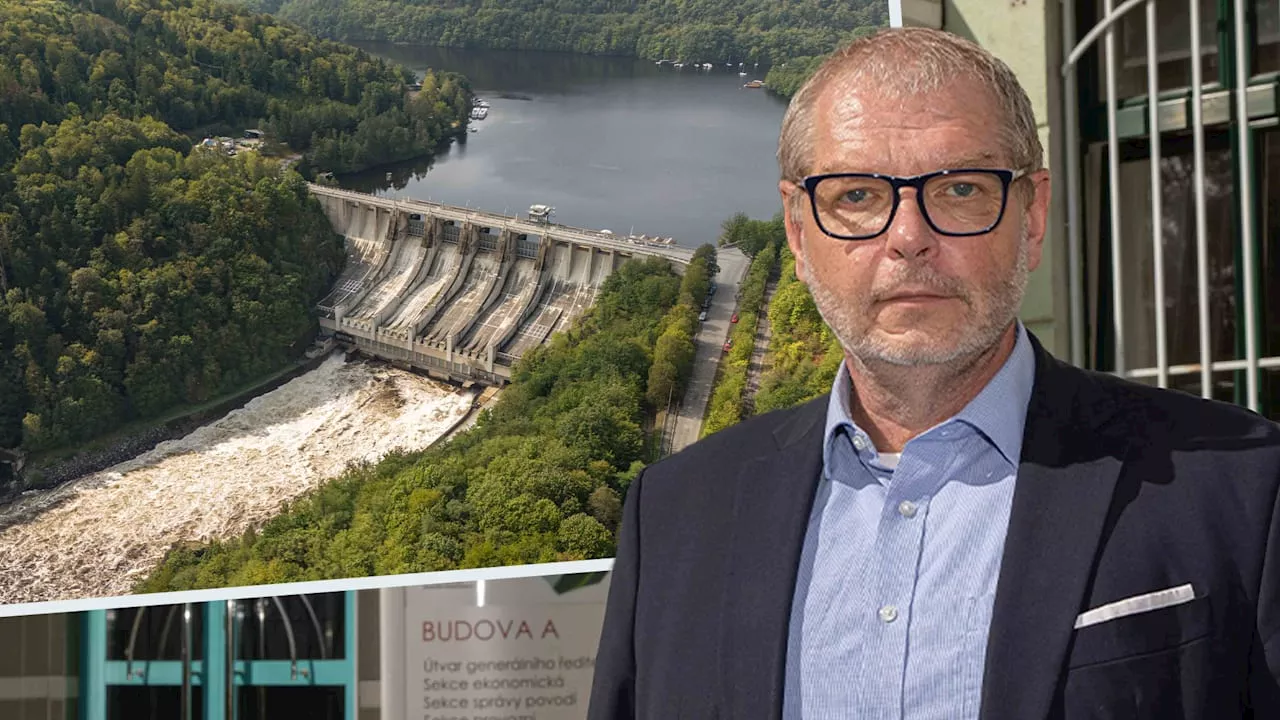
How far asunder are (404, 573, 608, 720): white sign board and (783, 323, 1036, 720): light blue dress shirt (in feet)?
2.94

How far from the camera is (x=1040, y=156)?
2.94 feet

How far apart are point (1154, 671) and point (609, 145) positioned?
454 inches

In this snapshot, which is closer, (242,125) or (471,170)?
(471,170)

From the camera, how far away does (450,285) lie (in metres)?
14.2

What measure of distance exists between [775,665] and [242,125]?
45.3 ft

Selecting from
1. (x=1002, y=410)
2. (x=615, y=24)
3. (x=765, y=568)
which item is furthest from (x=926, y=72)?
(x=615, y=24)

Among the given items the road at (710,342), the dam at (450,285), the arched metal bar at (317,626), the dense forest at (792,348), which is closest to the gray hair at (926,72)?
the arched metal bar at (317,626)

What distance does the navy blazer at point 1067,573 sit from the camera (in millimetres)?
778

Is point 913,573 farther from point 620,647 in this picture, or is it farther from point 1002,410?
point 620,647

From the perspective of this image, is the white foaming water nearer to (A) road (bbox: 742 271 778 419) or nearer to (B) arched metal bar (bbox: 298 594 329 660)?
(A) road (bbox: 742 271 778 419)

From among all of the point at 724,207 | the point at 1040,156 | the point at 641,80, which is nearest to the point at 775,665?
the point at 1040,156

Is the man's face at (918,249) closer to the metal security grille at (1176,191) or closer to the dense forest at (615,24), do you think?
the metal security grille at (1176,191)

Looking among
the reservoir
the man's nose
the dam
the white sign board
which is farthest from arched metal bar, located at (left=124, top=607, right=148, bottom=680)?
the dam

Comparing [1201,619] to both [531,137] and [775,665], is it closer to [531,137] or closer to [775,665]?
[775,665]
